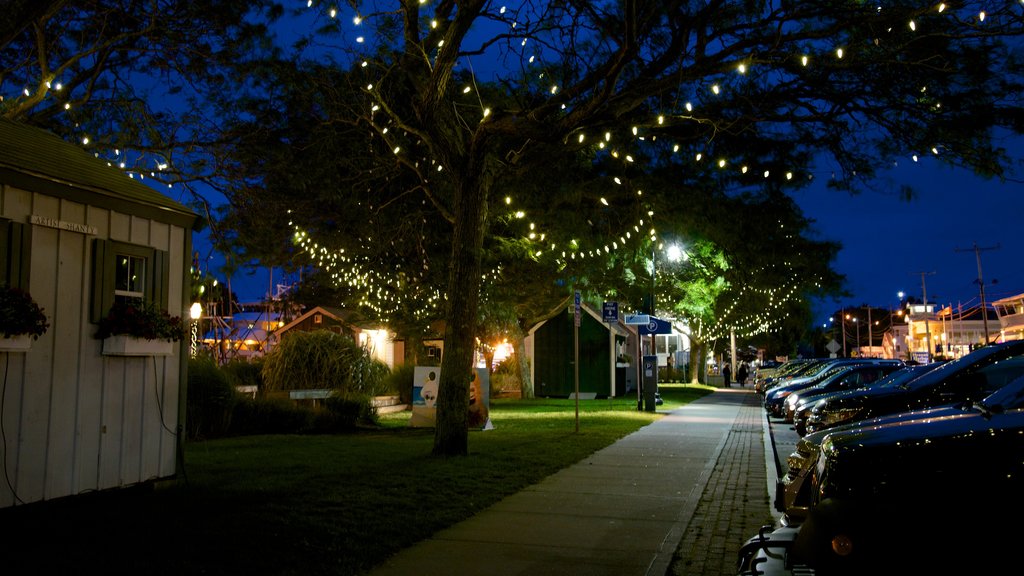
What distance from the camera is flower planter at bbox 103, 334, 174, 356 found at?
798 cm

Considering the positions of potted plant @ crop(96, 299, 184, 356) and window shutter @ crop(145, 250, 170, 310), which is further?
window shutter @ crop(145, 250, 170, 310)

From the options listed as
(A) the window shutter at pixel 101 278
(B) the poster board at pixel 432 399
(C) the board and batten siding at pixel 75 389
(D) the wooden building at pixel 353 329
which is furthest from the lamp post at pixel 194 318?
(A) the window shutter at pixel 101 278

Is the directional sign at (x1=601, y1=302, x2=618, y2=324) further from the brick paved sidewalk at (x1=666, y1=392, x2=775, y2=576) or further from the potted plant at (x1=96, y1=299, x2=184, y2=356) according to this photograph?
the potted plant at (x1=96, y1=299, x2=184, y2=356)

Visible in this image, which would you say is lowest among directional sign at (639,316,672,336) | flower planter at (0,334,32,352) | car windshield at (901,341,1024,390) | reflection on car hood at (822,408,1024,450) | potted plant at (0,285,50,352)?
reflection on car hood at (822,408,1024,450)

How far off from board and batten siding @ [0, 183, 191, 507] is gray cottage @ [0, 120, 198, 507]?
0.01 meters

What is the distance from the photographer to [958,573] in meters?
3.21

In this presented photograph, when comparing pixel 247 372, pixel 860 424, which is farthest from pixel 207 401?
pixel 860 424

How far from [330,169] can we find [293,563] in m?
12.0

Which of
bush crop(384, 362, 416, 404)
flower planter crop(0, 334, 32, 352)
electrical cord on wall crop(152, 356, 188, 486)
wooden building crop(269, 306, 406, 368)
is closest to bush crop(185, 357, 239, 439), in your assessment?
electrical cord on wall crop(152, 356, 188, 486)

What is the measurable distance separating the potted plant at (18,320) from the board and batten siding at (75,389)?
0.86 ft

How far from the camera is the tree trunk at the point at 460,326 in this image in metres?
12.2

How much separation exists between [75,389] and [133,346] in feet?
2.25

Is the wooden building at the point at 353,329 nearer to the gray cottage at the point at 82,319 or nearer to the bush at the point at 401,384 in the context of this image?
the bush at the point at 401,384

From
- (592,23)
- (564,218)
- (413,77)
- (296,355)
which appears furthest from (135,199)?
(564,218)
